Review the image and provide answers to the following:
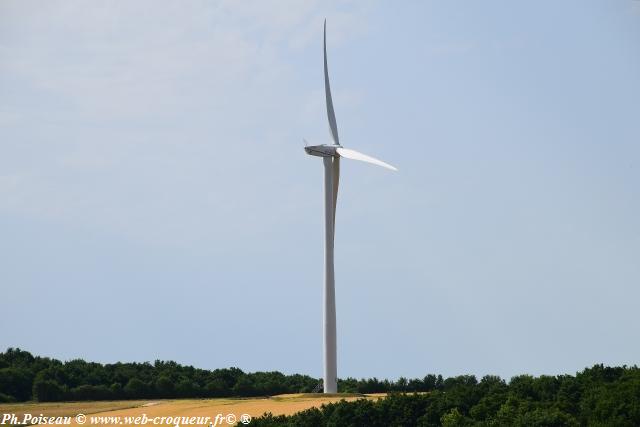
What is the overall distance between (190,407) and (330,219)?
863 inches

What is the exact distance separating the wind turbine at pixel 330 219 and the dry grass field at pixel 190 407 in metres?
3.14

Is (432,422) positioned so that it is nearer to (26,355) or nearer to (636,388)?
(636,388)

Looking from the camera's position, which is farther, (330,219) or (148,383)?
(148,383)

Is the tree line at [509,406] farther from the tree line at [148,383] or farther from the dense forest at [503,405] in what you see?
the tree line at [148,383]

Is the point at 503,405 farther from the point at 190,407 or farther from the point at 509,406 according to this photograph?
the point at 190,407

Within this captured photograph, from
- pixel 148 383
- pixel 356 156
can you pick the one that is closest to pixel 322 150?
pixel 356 156

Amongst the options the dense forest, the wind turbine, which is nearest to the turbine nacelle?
the wind turbine

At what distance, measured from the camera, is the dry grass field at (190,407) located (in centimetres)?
10000

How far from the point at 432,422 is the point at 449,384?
39.8 meters

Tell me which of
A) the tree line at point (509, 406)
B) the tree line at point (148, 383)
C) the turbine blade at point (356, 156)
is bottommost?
the tree line at point (509, 406)

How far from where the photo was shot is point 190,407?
348 feet

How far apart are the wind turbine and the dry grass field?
10.3 ft

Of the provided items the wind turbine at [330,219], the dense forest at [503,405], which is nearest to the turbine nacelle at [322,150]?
the wind turbine at [330,219]

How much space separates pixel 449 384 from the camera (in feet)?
412
